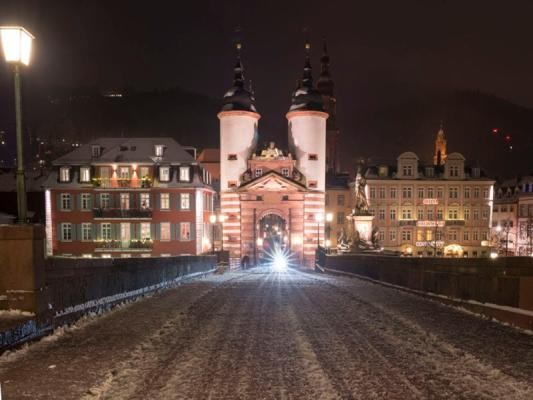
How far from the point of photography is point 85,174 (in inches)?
2034

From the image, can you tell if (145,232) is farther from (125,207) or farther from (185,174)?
(185,174)

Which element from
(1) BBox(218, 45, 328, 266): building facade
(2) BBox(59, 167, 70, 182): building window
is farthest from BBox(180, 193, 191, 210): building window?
(2) BBox(59, 167, 70, 182): building window

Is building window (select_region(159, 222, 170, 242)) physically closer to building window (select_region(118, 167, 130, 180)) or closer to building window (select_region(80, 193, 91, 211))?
building window (select_region(118, 167, 130, 180))

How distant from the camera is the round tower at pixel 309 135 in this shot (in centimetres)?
6231

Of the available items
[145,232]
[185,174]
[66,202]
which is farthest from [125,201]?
[185,174]

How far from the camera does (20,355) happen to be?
8.12 meters

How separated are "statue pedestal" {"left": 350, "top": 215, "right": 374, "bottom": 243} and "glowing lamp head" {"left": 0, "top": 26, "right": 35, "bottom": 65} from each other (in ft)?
98.9

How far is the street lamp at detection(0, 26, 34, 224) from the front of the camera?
9.31 metres

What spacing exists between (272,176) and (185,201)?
11.3 meters

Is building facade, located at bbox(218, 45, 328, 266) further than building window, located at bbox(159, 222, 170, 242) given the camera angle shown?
Yes

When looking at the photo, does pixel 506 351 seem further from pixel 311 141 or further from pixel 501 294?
pixel 311 141

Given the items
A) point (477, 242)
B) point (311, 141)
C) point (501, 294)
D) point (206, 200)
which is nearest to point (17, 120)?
point (501, 294)

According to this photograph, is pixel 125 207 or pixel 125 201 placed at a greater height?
pixel 125 201

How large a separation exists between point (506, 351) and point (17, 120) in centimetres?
966
